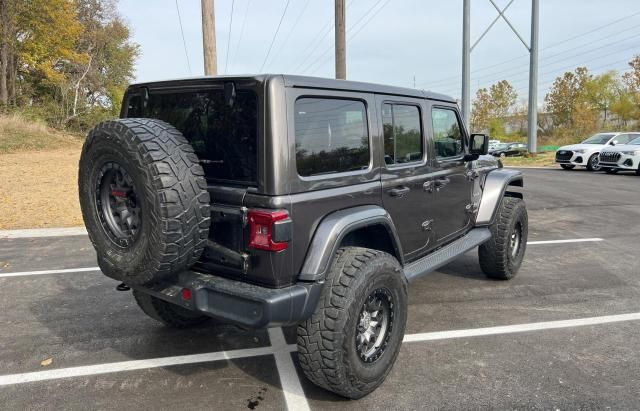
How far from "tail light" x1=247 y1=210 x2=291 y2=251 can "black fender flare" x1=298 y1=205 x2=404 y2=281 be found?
198 millimetres

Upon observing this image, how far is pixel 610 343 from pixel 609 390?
81 cm

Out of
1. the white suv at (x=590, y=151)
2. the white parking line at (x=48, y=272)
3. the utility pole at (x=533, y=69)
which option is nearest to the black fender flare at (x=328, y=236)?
the white parking line at (x=48, y=272)

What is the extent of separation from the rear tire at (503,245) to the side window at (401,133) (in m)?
1.61

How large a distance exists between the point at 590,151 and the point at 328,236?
61.1 feet

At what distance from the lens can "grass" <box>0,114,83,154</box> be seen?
19.7 meters

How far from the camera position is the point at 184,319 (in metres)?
4.09

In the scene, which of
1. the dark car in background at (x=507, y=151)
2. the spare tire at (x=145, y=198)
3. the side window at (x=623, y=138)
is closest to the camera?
the spare tire at (x=145, y=198)

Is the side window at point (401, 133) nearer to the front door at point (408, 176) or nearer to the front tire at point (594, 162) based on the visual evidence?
the front door at point (408, 176)

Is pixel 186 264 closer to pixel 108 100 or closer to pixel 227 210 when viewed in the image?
pixel 227 210

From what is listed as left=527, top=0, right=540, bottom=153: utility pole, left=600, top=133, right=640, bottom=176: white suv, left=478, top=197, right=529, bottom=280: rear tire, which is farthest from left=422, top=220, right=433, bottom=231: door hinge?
left=527, top=0, right=540, bottom=153: utility pole

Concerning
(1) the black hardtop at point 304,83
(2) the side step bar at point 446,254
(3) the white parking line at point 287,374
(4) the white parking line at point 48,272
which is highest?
(1) the black hardtop at point 304,83

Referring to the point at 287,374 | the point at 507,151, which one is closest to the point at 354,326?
the point at 287,374

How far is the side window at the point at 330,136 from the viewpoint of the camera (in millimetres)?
2908

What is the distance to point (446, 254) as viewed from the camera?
168 inches
